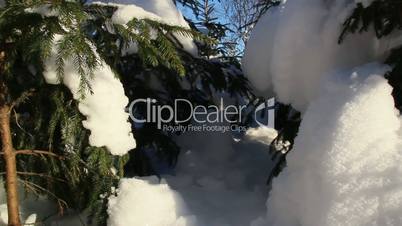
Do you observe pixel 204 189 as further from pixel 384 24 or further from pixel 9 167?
pixel 384 24

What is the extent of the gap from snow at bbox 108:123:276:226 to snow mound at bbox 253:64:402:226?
21.3 inches

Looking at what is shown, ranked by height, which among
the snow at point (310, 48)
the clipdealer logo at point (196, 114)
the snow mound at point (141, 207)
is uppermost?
the snow at point (310, 48)

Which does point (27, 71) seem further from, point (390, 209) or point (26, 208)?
point (390, 209)

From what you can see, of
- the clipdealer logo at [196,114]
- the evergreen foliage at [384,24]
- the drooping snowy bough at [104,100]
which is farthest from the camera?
the clipdealer logo at [196,114]

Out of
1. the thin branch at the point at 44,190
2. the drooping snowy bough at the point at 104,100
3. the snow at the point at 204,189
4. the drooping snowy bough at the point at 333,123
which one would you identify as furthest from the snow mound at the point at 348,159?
the thin branch at the point at 44,190

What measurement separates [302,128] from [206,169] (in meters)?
1.40

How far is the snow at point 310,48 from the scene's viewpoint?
2.89 meters

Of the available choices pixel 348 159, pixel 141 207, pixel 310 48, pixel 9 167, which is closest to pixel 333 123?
pixel 348 159

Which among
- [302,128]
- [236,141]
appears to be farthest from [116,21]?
[236,141]

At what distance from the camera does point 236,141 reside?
462 cm

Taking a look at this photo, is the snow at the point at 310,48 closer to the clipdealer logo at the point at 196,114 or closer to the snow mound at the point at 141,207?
the clipdealer logo at the point at 196,114

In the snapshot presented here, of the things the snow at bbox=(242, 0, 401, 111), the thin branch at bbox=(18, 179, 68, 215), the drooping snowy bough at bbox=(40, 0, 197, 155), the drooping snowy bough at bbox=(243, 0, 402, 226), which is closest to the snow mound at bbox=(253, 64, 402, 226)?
the drooping snowy bough at bbox=(243, 0, 402, 226)

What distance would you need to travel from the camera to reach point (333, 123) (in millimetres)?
2518

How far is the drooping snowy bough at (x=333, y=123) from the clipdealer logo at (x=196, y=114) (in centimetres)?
97
